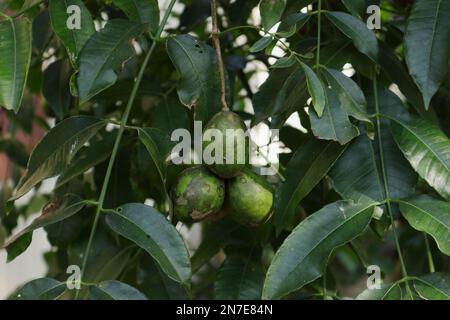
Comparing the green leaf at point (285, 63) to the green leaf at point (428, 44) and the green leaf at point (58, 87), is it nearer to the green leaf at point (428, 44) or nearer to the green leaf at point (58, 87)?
the green leaf at point (428, 44)

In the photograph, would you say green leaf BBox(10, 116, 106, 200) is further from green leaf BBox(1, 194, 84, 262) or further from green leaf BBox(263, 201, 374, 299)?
green leaf BBox(263, 201, 374, 299)

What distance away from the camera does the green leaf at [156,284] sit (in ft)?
3.91

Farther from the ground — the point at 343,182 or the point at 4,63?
the point at 4,63

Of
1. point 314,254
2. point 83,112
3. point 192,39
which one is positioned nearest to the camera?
point 314,254

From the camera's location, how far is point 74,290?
0.92m

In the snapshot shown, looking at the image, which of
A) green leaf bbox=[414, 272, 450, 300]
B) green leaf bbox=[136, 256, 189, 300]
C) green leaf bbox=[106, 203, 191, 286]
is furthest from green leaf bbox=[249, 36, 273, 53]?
green leaf bbox=[136, 256, 189, 300]

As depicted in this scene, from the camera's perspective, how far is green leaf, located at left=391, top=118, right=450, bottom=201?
36.1 inches

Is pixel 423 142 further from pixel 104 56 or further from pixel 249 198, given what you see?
pixel 104 56

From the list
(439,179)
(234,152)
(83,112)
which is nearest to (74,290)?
(234,152)

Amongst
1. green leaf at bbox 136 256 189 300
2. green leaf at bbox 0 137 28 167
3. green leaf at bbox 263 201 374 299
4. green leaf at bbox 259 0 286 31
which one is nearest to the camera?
green leaf at bbox 263 201 374 299

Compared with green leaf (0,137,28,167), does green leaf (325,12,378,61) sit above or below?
above

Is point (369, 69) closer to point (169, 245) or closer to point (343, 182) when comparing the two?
point (343, 182)

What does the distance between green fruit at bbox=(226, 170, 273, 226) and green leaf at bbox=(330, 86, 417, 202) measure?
0.09m
